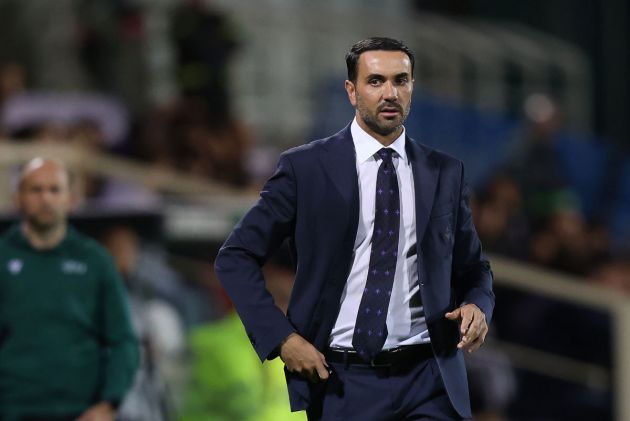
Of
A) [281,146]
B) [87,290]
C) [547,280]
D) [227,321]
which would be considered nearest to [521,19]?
[281,146]

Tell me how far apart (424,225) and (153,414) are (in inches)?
144

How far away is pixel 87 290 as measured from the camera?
6.14 meters

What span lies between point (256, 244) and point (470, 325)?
671 millimetres

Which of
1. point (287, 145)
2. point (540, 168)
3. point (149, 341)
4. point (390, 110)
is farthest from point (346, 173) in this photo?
point (287, 145)

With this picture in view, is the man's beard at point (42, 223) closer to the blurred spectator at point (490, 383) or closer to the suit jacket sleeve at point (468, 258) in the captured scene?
the suit jacket sleeve at point (468, 258)

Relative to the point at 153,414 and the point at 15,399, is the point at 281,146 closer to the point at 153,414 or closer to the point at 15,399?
the point at 153,414

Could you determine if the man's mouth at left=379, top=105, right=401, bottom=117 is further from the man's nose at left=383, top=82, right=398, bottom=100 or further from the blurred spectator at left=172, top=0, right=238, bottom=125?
the blurred spectator at left=172, top=0, right=238, bottom=125

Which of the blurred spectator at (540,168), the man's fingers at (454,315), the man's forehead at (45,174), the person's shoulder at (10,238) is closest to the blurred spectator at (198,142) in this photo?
the blurred spectator at (540,168)

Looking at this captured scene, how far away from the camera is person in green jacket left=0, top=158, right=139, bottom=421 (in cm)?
605

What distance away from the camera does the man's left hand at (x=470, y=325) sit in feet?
13.8

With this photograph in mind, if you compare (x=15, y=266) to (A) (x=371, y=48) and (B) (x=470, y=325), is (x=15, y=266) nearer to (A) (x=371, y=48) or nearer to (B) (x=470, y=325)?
(A) (x=371, y=48)

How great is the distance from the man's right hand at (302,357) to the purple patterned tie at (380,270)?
0.17m

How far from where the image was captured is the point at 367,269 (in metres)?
4.38

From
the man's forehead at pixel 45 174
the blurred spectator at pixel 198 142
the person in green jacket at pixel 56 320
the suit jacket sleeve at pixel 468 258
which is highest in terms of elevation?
the suit jacket sleeve at pixel 468 258
